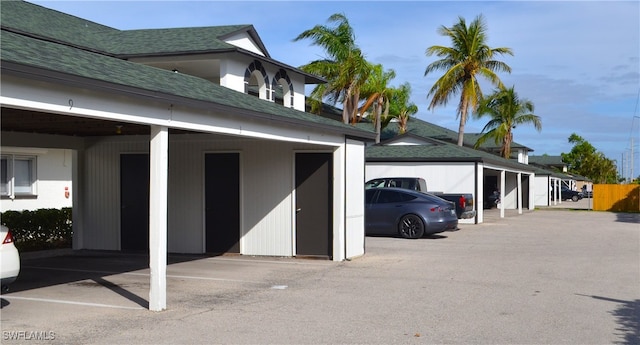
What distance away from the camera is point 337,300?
33.9ft

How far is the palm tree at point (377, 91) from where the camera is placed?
133 ft

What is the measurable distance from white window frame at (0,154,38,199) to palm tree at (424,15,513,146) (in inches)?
998

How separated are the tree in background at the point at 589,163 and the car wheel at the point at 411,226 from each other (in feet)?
252

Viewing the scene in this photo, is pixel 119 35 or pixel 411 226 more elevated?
pixel 119 35

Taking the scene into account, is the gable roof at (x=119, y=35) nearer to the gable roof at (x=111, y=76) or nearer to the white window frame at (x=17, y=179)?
the white window frame at (x=17, y=179)

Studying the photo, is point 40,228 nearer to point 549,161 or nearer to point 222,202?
point 222,202

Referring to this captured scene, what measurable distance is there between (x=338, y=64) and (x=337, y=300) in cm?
2699

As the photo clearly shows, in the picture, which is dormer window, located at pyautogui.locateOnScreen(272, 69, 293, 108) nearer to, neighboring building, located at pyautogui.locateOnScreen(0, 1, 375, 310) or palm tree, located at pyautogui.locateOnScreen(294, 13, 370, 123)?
neighboring building, located at pyautogui.locateOnScreen(0, 1, 375, 310)

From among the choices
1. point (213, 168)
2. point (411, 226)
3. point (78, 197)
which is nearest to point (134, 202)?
point (78, 197)

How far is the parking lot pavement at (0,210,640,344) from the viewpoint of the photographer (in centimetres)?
805

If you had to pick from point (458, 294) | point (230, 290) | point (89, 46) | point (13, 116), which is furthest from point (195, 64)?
point (458, 294)

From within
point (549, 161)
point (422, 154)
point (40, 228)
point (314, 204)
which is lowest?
point (40, 228)

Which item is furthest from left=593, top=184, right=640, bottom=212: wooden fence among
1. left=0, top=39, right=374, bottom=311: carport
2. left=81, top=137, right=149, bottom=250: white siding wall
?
left=81, top=137, right=149, bottom=250: white siding wall

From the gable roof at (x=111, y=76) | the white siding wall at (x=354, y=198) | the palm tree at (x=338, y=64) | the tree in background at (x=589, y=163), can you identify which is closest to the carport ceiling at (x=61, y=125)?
the gable roof at (x=111, y=76)
